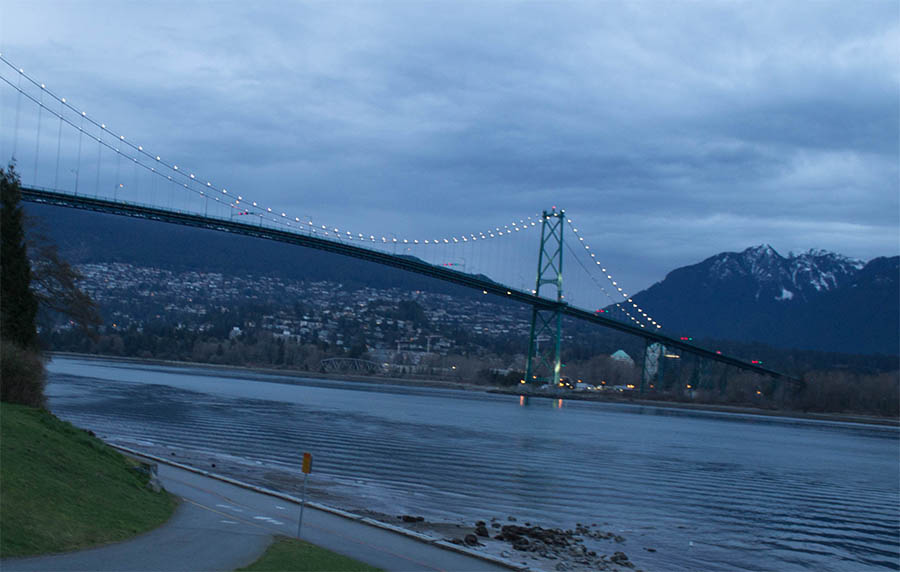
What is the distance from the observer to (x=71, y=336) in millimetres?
128500

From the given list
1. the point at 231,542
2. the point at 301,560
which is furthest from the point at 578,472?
the point at 301,560

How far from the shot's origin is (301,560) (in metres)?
9.39

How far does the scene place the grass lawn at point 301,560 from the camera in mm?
8916

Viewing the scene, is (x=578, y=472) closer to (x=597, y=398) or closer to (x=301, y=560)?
(x=301, y=560)

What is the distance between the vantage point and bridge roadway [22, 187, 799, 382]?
157 feet

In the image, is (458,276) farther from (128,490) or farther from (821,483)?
(128,490)

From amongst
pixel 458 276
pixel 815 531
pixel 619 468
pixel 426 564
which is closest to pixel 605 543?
pixel 426 564

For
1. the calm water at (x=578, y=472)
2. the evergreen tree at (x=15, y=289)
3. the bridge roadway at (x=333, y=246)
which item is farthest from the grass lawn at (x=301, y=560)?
the bridge roadway at (x=333, y=246)

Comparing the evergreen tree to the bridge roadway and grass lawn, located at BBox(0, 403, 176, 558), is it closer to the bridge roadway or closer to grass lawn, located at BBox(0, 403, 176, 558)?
grass lawn, located at BBox(0, 403, 176, 558)

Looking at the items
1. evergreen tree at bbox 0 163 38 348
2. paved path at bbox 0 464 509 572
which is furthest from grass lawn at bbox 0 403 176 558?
evergreen tree at bbox 0 163 38 348

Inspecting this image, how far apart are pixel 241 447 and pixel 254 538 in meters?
15.3

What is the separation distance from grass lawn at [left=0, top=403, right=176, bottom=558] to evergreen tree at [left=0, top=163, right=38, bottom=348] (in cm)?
465

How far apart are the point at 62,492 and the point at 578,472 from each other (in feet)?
58.5

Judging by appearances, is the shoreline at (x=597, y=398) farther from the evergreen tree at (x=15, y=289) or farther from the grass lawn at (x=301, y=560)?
the grass lawn at (x=301, y=560)
